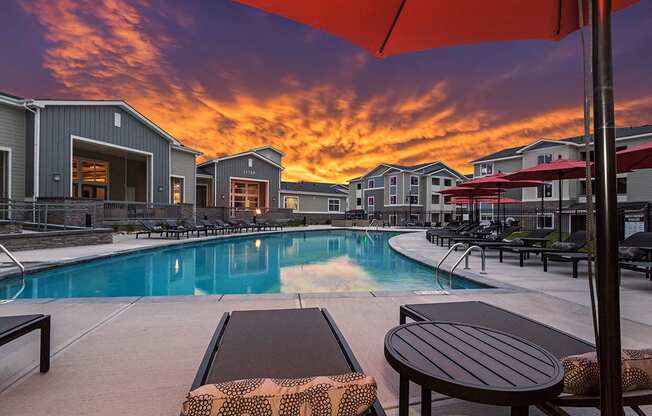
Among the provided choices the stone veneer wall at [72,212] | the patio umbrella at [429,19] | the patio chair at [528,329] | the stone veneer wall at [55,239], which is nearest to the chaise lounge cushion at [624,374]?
the patio chair at [528,329]

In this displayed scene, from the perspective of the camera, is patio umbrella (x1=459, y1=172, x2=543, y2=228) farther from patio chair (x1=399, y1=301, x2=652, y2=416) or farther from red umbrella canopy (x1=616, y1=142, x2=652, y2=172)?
patio chair (x1=399, y1=301, x2=652, y2=416)

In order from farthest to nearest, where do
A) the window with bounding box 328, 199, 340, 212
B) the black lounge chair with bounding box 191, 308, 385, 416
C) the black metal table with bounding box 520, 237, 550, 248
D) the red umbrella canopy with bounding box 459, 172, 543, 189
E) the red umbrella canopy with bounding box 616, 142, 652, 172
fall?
the window with bounding box 328, 199, 340, 212
the red umbrella canopy with bounding box 459, 172, 543, 189
the black metal table with bounding box 520, 237, 550, 248
the red umbrella canopy with bounding box 616, 142, 652, 172
the black lounge chair with bounding box 191, 308, 385, 416

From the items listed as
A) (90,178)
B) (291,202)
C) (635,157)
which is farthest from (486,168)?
(90,178)

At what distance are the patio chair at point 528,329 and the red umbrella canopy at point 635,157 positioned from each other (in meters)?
5.05

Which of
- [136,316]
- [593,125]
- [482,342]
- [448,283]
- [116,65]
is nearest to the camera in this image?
[593,125]

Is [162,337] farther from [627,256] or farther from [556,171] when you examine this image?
[556,171]

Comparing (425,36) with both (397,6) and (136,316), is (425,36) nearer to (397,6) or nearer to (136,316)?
(397,6)

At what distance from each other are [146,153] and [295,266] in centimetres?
1431

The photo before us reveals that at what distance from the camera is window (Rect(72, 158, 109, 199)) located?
19.6 m

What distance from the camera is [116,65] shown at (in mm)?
15305

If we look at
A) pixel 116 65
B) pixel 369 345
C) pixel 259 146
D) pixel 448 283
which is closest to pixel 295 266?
pixel 448 283

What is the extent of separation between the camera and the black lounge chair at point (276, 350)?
1.79 metres

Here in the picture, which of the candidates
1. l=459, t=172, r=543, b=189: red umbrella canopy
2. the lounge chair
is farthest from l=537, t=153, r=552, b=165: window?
the lounge chair

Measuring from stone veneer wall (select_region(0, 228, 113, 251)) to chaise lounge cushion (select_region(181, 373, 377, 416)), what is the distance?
39.0 feet
